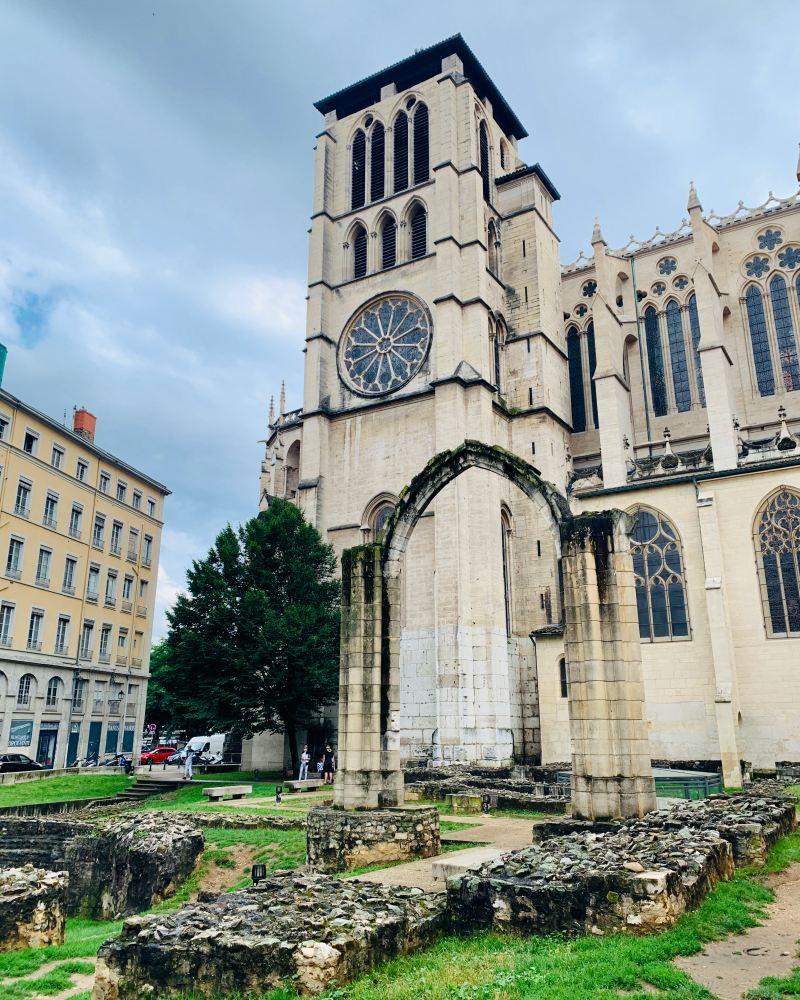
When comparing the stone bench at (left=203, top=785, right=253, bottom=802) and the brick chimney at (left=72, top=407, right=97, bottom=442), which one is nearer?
the stone bench at (left=203, top=785, right=253, bottom=802)

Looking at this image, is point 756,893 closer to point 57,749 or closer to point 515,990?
point 515,990

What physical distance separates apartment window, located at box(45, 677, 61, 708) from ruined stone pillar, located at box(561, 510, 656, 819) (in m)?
35.9

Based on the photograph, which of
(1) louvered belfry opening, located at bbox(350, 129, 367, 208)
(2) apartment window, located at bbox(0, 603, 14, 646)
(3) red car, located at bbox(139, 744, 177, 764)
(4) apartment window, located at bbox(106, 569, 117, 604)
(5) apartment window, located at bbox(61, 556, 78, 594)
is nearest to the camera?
(2) apartment window, located at bbox(0, 603, 14, 646)

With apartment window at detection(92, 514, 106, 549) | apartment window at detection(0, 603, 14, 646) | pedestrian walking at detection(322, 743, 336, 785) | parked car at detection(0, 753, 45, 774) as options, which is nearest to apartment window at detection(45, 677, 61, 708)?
apartment window at detection(0, 603, 14, 646)

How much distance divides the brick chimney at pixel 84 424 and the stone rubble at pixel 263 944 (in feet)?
141

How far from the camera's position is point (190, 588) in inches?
1276

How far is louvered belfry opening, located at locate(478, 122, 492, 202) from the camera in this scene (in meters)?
41.6

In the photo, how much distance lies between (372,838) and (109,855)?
793cm

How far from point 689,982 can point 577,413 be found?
122 ft

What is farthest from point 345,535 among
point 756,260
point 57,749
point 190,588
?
point 756,260

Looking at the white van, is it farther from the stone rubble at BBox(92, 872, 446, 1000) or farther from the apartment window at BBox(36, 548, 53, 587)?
the stone rubble at BBox(92, 872, 446, 1000)

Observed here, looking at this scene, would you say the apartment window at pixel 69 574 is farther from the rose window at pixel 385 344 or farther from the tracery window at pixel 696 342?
the tracery window at pixel 696 342

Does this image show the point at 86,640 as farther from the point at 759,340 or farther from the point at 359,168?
the point at 759,340

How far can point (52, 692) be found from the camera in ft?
135
